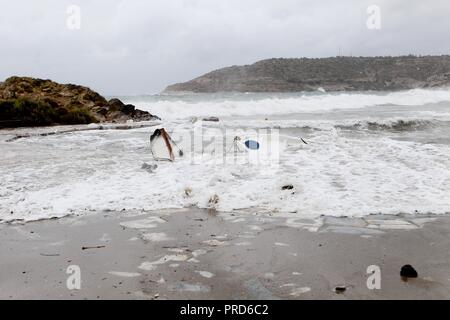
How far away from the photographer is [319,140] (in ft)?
36.8

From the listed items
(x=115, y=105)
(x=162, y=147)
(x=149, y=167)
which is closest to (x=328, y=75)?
(x=115, y=105)

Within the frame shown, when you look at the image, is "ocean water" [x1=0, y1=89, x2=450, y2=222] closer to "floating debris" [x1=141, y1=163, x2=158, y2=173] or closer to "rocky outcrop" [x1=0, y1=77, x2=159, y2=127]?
"floating debris" [x1=141, y1=163, x2=158, y2=173]

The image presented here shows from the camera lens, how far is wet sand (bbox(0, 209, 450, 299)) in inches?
123

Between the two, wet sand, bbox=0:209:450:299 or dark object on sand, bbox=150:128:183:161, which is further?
dark object on sand, bbox=150:128:183:161

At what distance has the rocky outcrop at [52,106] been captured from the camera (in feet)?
56.5

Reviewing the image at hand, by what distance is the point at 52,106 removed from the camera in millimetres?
18234

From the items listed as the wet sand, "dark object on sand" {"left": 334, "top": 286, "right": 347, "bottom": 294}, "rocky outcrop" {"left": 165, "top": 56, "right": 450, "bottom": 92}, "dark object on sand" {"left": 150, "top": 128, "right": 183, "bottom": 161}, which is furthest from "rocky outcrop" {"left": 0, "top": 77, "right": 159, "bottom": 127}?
"rocky outcrop" {"left": 165, "top": 56, "right": 450, "bottom": 92}

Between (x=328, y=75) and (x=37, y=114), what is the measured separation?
225 feet

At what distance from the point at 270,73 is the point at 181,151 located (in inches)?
2788

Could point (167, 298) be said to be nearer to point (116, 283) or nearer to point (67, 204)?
point (116, 283)

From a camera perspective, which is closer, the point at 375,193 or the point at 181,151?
the point at 375,193
